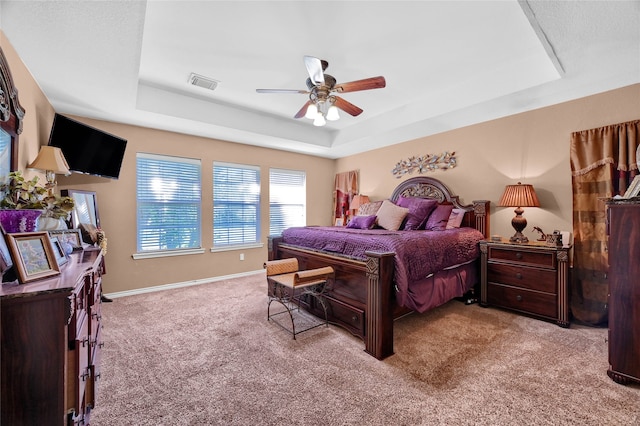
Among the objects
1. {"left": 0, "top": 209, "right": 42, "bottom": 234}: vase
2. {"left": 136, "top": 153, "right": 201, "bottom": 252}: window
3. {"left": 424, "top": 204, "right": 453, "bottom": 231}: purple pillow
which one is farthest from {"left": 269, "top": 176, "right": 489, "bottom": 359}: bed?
{"left": 0, "top": 209, "right": 42, "bottom": 234}: vase

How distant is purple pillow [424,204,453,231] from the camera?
12.3ft

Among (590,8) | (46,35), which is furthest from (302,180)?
(590,8)

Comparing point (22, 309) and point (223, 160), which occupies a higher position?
point (223, 160)

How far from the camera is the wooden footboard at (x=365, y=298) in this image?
7.17ft

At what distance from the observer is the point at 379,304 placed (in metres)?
2.18

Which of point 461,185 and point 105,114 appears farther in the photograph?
point 461,185

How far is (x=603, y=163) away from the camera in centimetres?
286

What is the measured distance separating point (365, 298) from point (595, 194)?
282 cm

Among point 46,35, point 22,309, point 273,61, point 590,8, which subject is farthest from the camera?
point 273,61

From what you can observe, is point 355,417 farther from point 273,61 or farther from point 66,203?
point 273,61

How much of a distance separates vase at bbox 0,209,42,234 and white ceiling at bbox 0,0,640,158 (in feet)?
4.47

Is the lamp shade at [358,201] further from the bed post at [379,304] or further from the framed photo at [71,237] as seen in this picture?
the framed photo at [71,237]

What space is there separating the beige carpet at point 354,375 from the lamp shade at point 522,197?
1.30 m

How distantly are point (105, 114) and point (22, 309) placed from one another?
3455 millimetres
